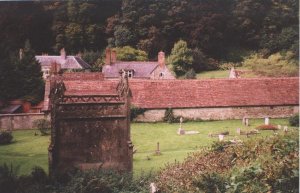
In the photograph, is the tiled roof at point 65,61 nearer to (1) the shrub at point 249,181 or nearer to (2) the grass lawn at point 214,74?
(2) the grass lawn at point 214,74

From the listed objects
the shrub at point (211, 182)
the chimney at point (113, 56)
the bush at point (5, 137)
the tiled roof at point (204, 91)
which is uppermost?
the chimney at point (113, 56)

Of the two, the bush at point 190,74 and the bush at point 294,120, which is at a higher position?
the bush at point 190,74

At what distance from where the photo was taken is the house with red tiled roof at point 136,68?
9.91 m

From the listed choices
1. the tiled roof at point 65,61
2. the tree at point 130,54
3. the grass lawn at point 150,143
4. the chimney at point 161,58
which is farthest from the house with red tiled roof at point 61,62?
the chimney at point 161,58

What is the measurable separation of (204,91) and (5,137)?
527 cm

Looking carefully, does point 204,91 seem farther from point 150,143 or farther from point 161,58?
point 150,143

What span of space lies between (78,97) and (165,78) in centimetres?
231

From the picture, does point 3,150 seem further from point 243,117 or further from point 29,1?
point 243,117

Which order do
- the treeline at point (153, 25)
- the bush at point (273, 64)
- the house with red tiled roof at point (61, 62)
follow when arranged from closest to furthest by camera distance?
1. the treeline at point (153, 25)
2. the bush at point (273, 64)
3. the house with red tiled roof at point (61, 62)

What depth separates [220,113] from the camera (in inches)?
429

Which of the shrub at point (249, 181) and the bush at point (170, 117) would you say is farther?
the bush at point (170, 117)

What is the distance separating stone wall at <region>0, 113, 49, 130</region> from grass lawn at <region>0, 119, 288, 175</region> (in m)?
0.15

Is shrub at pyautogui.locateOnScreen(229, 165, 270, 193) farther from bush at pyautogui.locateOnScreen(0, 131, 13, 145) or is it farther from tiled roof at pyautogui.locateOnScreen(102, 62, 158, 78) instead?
bush at pyautogui.locateOnScreen(0, 131, 13, 145)

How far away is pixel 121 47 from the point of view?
992 centimetres
